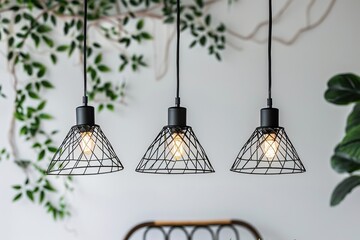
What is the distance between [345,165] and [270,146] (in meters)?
0.75

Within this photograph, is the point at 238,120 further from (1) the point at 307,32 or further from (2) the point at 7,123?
(2) the point at 7,123

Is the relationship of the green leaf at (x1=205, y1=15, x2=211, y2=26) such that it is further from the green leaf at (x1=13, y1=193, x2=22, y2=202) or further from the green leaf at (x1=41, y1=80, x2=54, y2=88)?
the green leaf at (x1=13, y1=193, x2=22, y2=202)

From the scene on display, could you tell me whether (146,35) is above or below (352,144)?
above

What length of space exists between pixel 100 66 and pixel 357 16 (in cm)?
154

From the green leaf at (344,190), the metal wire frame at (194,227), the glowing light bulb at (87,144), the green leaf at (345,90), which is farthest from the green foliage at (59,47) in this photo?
the glowing light bulb at (87,144)

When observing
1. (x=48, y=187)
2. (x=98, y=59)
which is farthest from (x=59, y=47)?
(x=48, y=187)

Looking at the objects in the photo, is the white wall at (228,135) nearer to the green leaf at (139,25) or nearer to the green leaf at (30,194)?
the green leaf at (30,194)

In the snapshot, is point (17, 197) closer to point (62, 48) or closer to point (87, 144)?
point (62, 48)

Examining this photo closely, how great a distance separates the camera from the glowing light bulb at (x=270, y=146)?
1.73 meters

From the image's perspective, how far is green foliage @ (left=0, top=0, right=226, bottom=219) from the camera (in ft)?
9.81

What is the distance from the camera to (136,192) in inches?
118

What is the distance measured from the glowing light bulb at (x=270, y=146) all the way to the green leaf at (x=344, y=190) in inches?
27.4

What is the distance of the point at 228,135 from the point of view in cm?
304

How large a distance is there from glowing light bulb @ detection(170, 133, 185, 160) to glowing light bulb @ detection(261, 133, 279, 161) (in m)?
0.28
